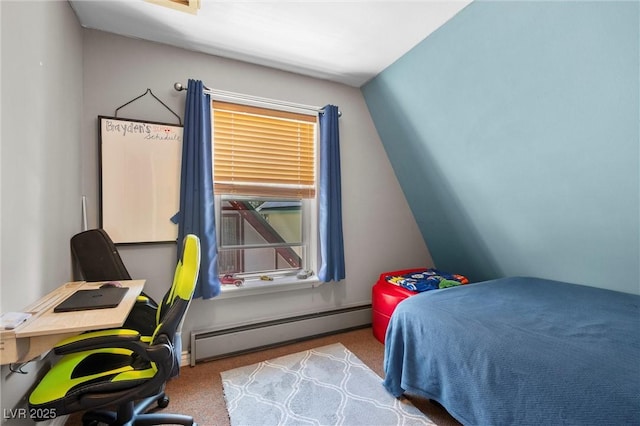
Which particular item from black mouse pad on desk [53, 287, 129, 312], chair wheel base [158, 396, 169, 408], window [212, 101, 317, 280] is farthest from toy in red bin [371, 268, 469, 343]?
black mouse pad on desk [53, 287, 129, 312]

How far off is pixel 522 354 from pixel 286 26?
2.32 meters

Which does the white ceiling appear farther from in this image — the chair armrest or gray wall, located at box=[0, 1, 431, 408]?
the chair armrest

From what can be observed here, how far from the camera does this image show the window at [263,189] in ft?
8.04

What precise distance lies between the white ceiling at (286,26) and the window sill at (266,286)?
6.34 ft

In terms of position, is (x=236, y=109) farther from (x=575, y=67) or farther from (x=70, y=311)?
(x=575, y=67)

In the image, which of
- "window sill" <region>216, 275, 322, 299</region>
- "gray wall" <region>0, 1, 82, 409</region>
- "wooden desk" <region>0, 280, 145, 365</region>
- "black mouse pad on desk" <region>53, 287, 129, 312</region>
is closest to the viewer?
"wooden desk" <region>0, 280, 145, 365</region>

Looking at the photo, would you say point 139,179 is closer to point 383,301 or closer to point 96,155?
point 96,155

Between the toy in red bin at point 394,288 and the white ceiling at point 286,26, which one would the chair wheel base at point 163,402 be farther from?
the white ceiling at point 286,26

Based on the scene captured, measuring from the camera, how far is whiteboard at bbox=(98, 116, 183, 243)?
6.69 ft

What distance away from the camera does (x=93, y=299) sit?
1416 millimetres

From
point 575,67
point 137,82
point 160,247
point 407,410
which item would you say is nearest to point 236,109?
point 137,82

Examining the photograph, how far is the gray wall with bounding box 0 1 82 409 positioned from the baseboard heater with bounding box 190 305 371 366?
1.05m

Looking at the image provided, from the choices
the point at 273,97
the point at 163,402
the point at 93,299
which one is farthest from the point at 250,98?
the point at 163,402

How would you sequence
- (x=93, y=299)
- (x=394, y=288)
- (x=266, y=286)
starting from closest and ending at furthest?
(x=93, y=299)
(x=266, y=286)
(x=394, y=288)
